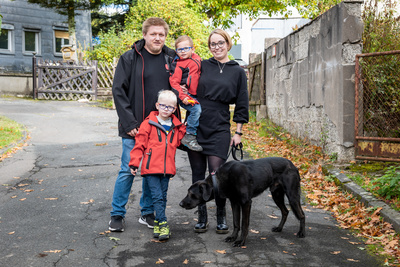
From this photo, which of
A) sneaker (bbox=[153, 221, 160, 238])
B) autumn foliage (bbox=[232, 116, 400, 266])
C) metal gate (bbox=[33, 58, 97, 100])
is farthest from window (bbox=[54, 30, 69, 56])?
sneaker (bbox=[153, 221, 160, 238])

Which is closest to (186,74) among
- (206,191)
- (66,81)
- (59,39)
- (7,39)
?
(206,191)

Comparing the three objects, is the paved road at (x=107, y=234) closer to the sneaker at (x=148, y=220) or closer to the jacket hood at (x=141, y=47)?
the sneaker at (x=148, y=220)

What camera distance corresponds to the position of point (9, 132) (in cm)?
1161

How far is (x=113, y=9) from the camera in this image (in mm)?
30188

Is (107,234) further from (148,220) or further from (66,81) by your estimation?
(66,81)

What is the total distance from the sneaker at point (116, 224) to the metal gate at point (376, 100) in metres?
4.34

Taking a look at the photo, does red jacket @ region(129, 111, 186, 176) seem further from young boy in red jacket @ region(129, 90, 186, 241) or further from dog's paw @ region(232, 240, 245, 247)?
dog's paw @ region(232, 240, 245, 247)

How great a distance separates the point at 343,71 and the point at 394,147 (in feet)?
4.91

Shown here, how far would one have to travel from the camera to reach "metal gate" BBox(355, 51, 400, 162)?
7461mm

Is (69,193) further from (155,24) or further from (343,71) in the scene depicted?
(343,71)

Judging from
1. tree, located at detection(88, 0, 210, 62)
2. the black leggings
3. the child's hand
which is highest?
tree, located at detection(88, 0, 210, 62)

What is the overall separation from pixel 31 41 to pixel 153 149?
23.8 metres

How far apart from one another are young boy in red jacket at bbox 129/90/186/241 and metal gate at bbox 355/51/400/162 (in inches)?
158

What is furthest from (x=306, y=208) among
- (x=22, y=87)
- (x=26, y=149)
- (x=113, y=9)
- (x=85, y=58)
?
(x=113, y=9)
